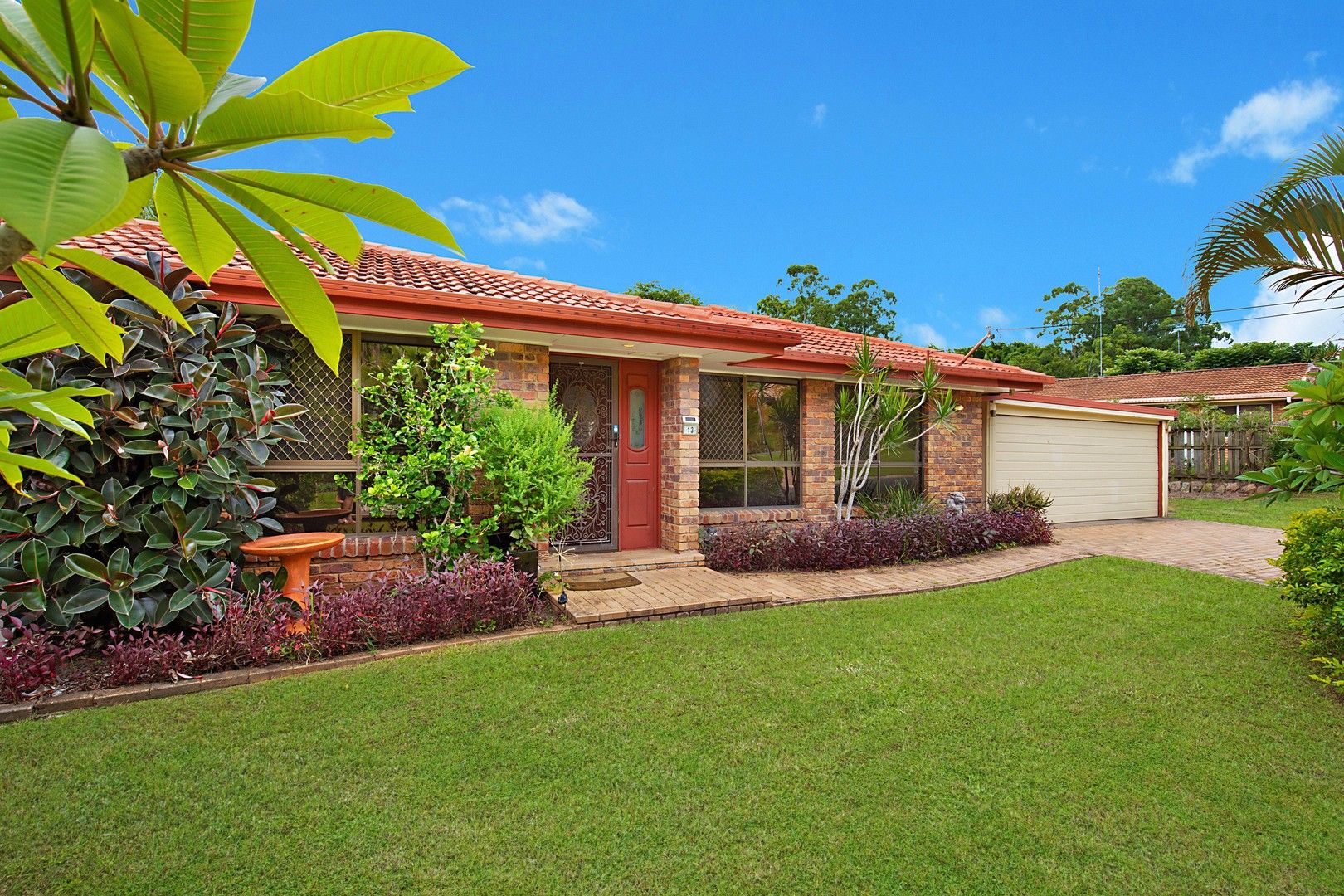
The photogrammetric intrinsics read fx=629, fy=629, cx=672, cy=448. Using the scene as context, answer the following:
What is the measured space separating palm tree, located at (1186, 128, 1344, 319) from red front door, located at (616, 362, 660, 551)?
5.68m

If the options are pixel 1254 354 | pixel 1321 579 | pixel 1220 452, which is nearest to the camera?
pixel 1321 579

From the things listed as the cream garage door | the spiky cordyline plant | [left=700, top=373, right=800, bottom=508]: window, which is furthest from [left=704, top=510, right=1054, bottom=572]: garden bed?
the cream garage door

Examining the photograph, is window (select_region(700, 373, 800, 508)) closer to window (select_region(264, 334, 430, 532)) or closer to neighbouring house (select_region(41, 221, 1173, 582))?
neighbouring house (select_region(41, 221, 1173, 582))

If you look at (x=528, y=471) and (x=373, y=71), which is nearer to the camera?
(x=373, y=71)

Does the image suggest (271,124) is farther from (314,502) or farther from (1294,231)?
(314,502)

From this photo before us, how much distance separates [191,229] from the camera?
0.92m

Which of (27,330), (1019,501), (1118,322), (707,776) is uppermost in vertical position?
(1118,322)

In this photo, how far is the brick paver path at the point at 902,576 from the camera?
19.7 feet

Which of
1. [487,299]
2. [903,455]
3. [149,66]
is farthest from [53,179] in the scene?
[903,455]

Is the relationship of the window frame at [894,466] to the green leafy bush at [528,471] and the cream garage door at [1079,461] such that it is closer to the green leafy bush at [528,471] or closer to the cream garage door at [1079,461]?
the cream garage door at [1079,461]

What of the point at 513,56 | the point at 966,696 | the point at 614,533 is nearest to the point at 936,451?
the point at 614,533

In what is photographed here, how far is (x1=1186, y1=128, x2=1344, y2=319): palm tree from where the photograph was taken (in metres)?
3.46

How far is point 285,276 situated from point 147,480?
521 cm

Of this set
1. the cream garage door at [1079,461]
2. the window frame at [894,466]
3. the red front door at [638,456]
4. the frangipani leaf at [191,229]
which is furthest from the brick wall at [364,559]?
the cream garage door at [1079,461]
